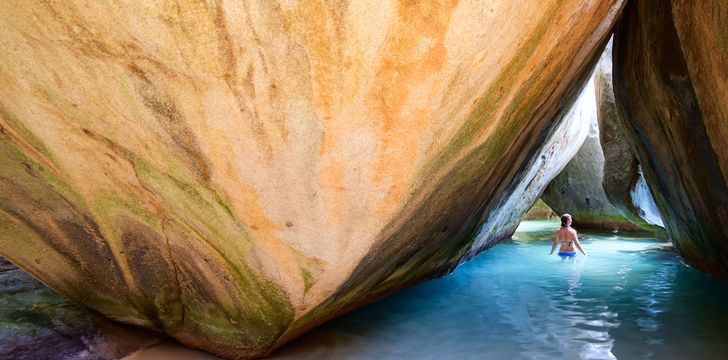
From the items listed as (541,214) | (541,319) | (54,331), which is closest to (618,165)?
(541,319)

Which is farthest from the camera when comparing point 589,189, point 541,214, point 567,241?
point 541,214

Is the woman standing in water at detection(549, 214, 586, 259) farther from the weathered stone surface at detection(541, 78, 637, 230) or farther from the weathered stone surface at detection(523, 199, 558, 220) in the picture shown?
the weathered stone surface at detection(523, 199, 558, 220)

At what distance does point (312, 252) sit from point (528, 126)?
2174 mm

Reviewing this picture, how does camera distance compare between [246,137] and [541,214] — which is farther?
[541,214]

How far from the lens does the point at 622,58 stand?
5.82m

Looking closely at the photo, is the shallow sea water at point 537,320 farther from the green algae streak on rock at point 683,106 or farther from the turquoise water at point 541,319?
the green algae streak on rock at point 683,106

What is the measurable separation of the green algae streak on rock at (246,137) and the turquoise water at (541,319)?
906 mm

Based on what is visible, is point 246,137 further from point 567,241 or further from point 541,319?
point 567,241

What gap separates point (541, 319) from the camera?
482 centimetres

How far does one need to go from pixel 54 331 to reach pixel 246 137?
6.99ft

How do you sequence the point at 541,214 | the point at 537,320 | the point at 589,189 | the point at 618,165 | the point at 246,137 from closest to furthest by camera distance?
the point at 246,137
the point at 537,320
the point at 618,165
the point at 589,189
the point at 541,214

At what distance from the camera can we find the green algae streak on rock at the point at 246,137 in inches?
90.7

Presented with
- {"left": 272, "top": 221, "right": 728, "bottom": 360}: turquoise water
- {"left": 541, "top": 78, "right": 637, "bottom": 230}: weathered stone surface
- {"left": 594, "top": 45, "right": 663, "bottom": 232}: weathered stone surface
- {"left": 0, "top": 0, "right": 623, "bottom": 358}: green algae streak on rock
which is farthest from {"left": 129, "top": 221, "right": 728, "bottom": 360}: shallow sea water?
{"left": 541, "top": 78, "right": 637, "bottom": 230}: weathered stone surface

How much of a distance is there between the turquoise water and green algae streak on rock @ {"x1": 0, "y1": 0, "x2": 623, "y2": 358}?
91cm
